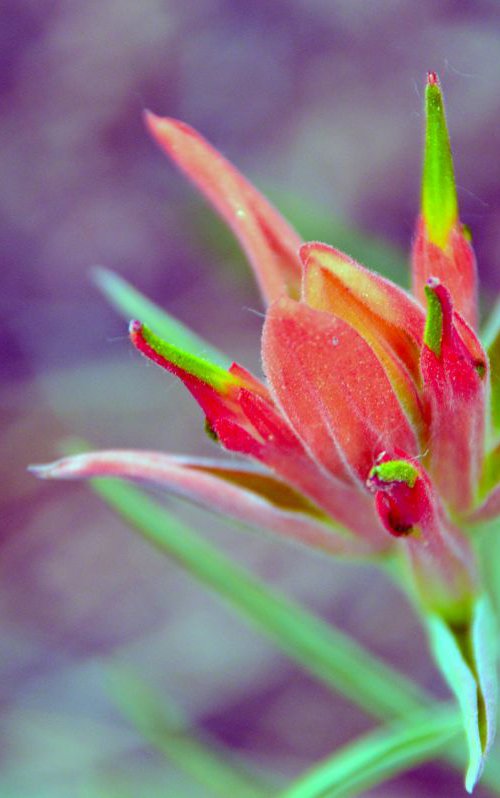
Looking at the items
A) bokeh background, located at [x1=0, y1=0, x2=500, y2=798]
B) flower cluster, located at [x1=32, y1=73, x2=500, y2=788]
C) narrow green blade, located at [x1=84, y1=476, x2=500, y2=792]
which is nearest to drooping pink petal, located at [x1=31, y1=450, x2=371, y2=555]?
flower cluster, located at [x1=32, y1=73, x2=500, y2=788]

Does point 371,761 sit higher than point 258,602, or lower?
lower

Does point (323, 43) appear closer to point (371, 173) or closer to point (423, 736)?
point (371, 173)

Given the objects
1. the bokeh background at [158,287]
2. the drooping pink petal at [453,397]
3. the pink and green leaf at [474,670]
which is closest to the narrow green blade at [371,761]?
the pink and green leaf at [474,670]

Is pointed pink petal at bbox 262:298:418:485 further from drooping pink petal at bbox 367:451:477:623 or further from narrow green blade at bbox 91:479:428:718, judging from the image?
narrow green blade at bbox 91:479:428:718

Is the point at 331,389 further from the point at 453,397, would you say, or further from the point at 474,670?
the point at 474,670

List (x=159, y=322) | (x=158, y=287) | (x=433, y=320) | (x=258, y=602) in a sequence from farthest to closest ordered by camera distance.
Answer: (x=158, y=287)
(x=258, y=602)
(x=159, y=322)
(x=433, y=320)

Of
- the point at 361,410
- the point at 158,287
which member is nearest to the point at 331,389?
the point at 361,410
